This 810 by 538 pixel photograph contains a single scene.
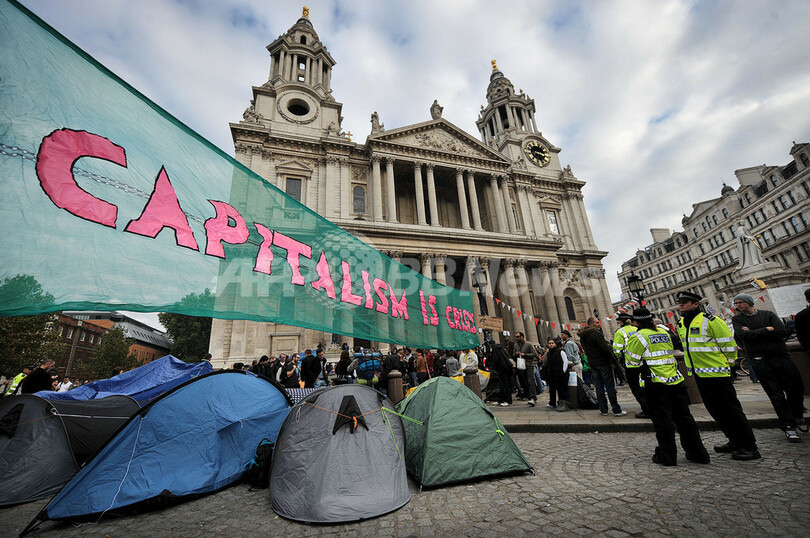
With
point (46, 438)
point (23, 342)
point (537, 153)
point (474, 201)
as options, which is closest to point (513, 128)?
point (537, 153)

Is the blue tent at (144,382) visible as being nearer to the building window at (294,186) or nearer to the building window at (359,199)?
the building window at (294,186)

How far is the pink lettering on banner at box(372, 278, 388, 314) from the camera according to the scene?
18.6 ft

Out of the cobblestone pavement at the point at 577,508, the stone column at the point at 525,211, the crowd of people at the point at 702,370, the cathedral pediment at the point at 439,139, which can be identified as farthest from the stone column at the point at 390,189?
the cobblestone pavement at the point at 577,508

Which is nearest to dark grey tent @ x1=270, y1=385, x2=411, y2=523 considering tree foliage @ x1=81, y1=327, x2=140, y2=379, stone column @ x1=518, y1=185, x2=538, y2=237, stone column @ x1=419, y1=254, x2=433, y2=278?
stone column @ x1=419, y1=254, x2=433, y2=278

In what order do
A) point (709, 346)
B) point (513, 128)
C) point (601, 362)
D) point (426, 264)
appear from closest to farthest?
point (709, 346) < point (601, 362) < point (426, 264) < point (513, 128)

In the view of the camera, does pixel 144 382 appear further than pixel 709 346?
Yes

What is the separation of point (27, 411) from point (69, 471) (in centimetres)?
99

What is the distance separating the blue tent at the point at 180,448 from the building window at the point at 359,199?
2007 centimetres

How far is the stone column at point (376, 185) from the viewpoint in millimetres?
22797

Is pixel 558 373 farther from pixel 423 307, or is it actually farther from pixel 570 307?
pixel 570 307

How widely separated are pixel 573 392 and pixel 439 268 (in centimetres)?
1439

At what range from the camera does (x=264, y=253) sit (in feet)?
13.1

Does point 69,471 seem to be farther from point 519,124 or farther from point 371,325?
point 519,124

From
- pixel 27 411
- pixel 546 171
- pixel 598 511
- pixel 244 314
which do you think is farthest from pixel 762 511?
pixel 546 171
